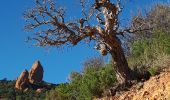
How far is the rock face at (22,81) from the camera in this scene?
78.0 m

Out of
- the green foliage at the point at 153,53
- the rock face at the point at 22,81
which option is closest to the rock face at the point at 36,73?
the rock face at the point at 22,81

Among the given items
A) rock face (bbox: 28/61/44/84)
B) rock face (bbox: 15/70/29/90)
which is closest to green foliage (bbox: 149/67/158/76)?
rock face (bbox: 15/70/29/90)

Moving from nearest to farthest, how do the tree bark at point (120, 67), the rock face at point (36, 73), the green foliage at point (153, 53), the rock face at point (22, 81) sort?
the green foliage at point (153, 53) < the tree bark at point (120, 67) < the rock face at point (22, 81) < the rock face at point (36, 73)

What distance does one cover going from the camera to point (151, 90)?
1488 centimetres

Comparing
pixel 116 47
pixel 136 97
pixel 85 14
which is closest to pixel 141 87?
pixel 136 97

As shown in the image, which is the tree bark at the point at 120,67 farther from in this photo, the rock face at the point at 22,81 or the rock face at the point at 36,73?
the rock face at the point at 36,73

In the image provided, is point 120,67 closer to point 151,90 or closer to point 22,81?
point 151,90

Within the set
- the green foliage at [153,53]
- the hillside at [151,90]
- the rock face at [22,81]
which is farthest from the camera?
the rock face at [22,81]

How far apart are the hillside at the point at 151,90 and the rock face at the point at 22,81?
2415 inches

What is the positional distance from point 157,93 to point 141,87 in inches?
48.7

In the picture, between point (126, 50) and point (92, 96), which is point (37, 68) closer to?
point (126, 50)

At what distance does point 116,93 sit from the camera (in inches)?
642

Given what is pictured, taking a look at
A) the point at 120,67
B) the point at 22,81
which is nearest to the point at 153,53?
the point at 120,67

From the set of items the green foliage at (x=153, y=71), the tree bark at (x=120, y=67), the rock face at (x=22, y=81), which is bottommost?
the green foliage at (x=153, y=71)
